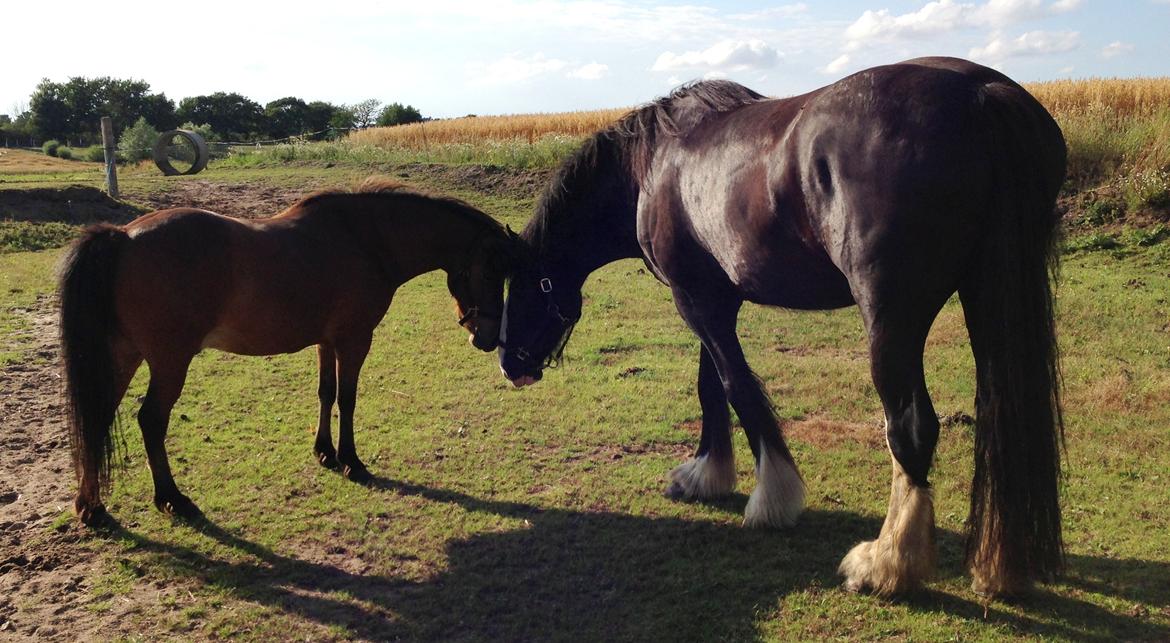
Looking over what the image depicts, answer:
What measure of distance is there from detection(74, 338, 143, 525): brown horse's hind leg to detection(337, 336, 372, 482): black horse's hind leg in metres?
1.12

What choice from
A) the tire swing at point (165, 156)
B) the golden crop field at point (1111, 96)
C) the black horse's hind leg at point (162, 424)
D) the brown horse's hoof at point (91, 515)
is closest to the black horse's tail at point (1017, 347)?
→ the black horse's hind leg at point (162, 424)

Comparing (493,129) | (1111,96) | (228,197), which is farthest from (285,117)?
(1111,96)

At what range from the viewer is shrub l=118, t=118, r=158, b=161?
106 feet

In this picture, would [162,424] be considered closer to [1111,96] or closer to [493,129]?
[1111,96]

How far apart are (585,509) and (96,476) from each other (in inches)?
98.7

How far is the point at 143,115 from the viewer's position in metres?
55.3

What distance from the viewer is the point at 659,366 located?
7.22 m

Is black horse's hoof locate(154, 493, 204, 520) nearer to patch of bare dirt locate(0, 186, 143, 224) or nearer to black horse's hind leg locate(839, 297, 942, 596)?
black horse's hind leg locate(839, 297, 942, 596)

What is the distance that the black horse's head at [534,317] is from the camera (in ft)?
16.8

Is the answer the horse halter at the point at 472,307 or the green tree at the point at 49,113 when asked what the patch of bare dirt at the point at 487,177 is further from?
the green tree at the point at 49,113

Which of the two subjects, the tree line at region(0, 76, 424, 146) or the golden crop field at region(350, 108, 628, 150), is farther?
the tree line at region(0, 76, 424, 146)

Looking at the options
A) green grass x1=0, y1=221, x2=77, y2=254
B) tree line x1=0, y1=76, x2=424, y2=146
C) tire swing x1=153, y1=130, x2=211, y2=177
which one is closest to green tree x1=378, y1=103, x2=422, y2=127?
tree line x1=0, y1=76, x2=424, y2=146

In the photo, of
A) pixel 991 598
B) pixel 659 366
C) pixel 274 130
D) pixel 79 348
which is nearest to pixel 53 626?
pixel 79 348

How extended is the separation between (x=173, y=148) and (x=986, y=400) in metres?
35.0
